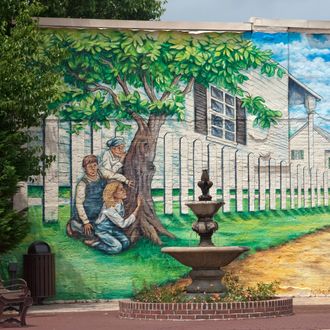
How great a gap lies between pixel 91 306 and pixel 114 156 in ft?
12.0

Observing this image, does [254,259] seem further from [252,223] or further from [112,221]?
[112,221]

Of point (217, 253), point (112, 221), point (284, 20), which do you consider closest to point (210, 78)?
point (284, 20)

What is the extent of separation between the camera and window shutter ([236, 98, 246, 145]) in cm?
2511

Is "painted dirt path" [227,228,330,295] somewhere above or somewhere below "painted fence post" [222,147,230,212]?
below

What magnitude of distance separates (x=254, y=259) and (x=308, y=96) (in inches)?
165

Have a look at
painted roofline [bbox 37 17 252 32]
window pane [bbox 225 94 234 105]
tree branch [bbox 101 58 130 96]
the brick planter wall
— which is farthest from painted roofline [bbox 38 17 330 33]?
the brick planter wall

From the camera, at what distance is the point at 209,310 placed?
18.1m

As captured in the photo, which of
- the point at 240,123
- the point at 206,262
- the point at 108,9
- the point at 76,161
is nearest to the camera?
the point at 206,262

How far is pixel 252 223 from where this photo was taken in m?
24.8

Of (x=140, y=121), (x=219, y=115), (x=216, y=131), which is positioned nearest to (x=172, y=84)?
(x=140, y=121)

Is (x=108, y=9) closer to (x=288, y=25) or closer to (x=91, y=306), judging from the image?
(x=288, y=25)

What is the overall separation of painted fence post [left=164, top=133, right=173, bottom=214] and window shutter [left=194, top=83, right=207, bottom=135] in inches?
29.9

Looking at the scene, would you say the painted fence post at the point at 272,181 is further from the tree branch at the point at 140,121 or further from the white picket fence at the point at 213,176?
the tree branch at the point at 140,121

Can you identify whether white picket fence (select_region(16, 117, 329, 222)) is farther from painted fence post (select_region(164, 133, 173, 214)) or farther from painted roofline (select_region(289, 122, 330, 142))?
painted roofline (select_region(289, 122, 330, 142))
